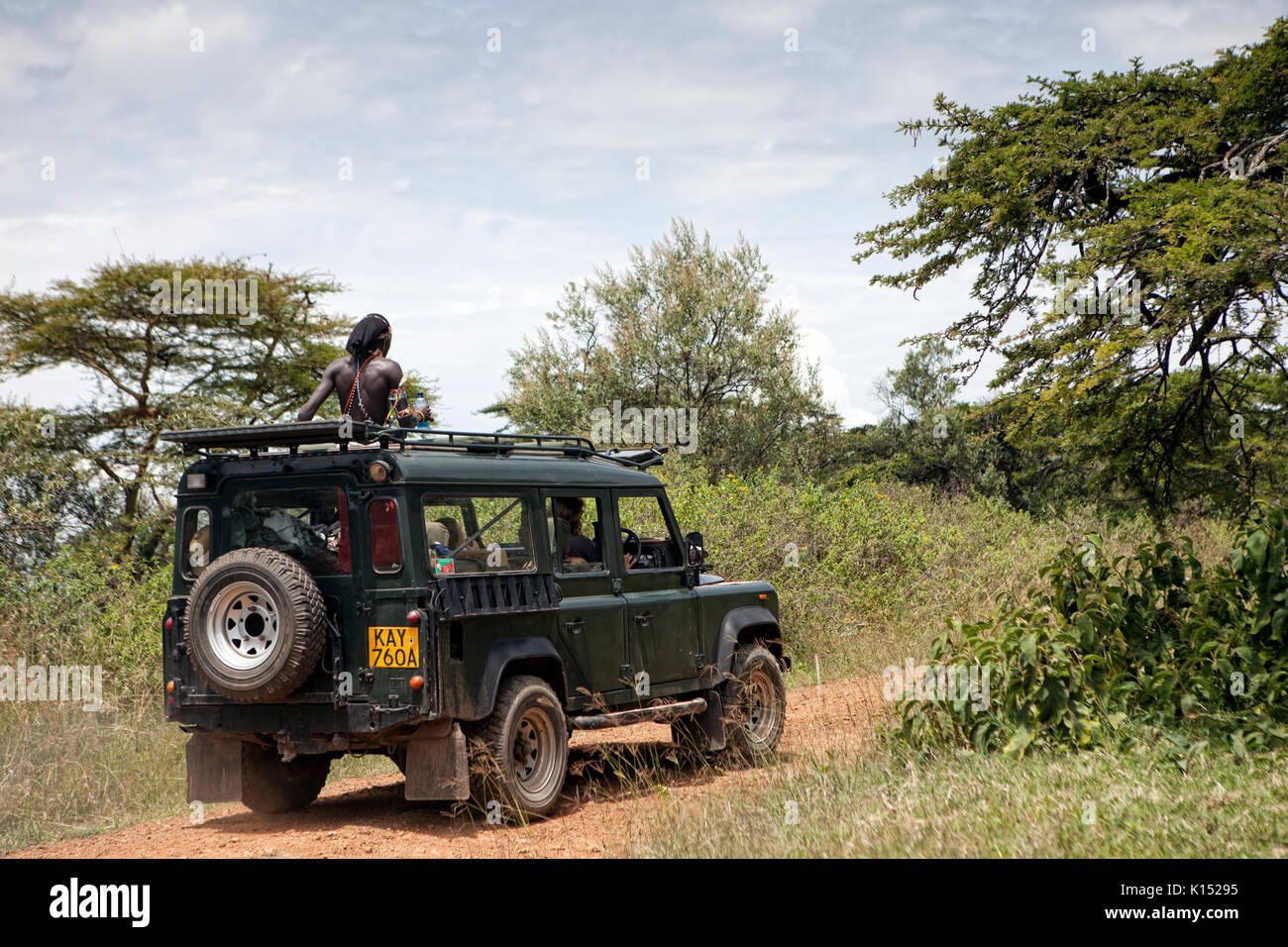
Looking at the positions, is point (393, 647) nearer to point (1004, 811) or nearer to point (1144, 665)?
point (1004, 811)

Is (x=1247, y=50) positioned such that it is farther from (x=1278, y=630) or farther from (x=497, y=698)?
(x=497, y=698)

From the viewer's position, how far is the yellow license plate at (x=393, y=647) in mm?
6840

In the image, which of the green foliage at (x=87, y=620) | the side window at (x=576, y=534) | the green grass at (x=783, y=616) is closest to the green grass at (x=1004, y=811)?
the green grass at (x=783, y=616)

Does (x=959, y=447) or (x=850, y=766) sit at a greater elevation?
(x=959, y=447)

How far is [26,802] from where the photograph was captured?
8734mm

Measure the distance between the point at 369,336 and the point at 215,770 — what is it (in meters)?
3.06

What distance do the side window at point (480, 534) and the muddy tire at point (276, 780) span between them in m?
1.66

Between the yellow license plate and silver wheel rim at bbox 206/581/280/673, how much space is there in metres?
0.55

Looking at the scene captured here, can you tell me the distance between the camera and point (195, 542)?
7777 millimetres

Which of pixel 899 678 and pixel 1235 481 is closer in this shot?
pixel 899 678

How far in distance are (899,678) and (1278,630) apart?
3.91 m

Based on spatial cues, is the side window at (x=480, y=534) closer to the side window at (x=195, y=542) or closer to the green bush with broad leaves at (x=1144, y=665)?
the side window at (x=195, y=542)

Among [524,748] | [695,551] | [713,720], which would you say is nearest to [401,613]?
[524,748]
